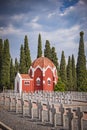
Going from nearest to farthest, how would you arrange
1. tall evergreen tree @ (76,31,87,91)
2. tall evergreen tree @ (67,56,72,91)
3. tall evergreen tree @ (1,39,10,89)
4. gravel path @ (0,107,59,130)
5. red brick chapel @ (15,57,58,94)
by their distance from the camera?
1. gravel path @ (0,107,59,130)
2. tall evergreen tree @ (76,31,87,91)
3. red brick chapel @ (15,57,58,94)
4. tall evergreen tree @ (1,39,10,89)
5. tall evergreen tree @ (67,56,72,91)

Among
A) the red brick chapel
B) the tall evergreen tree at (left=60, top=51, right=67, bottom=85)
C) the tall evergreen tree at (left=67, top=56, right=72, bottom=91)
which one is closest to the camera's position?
the red brick chapel

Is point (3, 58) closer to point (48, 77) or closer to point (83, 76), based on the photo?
point (48, 77)

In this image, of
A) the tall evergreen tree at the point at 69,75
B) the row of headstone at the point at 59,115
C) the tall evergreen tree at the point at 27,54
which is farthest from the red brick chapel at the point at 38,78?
the row of headstone at the point at 59,115

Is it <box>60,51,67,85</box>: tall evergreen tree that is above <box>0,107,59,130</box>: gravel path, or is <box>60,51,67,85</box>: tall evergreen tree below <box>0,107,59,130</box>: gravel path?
above

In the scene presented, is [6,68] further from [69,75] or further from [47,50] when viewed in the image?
[69,75]

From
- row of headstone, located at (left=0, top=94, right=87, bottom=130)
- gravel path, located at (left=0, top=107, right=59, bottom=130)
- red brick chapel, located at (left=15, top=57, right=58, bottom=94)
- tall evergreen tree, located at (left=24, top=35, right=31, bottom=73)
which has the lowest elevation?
gravel path, located at (left=0, top=107, right=59, bottom=130)

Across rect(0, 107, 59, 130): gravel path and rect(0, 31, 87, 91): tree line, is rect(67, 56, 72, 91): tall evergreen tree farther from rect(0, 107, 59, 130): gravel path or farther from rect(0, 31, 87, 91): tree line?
rect(0, 107, 59, 130): gravel path

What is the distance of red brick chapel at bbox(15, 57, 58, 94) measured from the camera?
60.7 metres

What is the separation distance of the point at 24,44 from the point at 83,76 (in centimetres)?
2066

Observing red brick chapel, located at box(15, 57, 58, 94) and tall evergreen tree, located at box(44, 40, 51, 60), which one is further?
tall evergreen tree, located at box(44, 40, 51, 60)

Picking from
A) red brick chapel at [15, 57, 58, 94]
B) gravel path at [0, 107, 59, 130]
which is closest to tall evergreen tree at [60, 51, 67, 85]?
red brick chapel at [15, 57, 58, 94]

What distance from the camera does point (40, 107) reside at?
16.9m

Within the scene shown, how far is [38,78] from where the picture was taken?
2424 inches

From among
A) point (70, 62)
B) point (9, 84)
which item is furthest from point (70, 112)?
point (70, 62)
